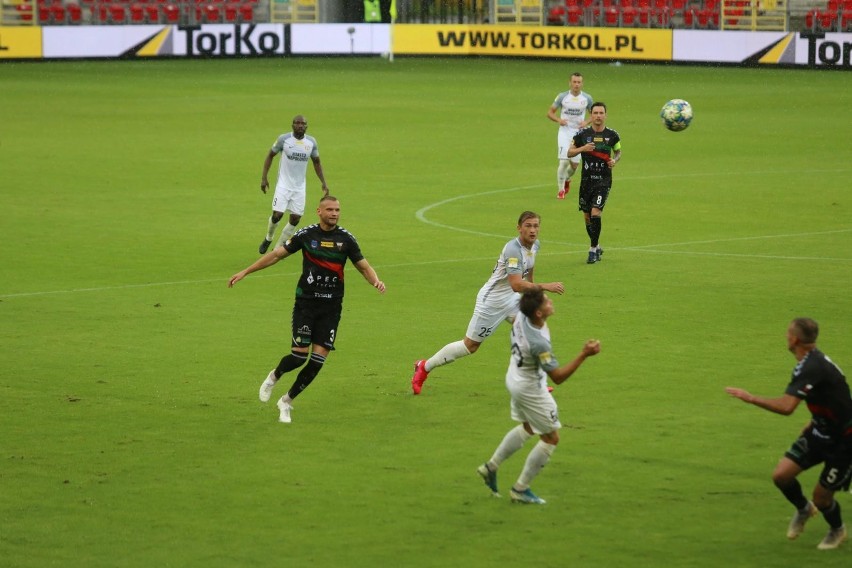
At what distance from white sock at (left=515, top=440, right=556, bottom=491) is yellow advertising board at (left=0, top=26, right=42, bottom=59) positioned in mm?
56116

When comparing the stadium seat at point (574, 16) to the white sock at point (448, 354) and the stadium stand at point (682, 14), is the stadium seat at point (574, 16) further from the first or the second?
the white sock at point (448, 354)

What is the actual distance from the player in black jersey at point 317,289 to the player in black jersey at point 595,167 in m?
8.81

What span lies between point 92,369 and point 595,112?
10224mm

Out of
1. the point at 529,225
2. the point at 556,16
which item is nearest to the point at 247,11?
the point at 556,16

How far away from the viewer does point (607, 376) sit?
49.8 ft

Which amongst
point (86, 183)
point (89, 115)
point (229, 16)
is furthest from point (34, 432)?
point (229, 16)

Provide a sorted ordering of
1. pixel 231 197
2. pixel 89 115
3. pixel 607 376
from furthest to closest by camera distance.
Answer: pixel 89 115 < pixel 231 197 < pixel 607 376

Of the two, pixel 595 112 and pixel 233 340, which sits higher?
pixel 595 112

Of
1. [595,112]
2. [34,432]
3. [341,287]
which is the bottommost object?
[34,432]

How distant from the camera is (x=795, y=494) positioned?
10047 mm

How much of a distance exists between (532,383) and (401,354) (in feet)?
18.3

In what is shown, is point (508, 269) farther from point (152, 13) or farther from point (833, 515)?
point (152, 13)

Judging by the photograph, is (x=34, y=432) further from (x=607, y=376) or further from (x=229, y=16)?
(x=229, y=16)

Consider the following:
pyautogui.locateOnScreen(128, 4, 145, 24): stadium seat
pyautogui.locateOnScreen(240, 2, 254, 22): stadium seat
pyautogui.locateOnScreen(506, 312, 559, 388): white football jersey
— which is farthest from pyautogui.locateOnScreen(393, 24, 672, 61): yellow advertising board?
pyautogui.locateOnScreen(506, 312, 559, 388): white football jersey
